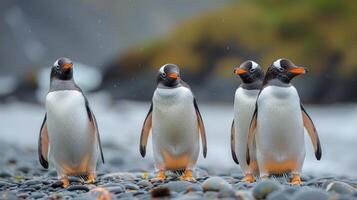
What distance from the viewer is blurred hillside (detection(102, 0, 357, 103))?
65.1 feet

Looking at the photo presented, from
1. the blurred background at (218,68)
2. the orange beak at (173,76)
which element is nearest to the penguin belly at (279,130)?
the orange beak at (173,76)

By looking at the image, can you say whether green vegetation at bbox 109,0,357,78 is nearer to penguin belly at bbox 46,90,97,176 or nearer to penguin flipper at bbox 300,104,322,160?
penguin flipper at bbox 300,104,322,160

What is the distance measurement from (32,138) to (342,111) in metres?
8.30

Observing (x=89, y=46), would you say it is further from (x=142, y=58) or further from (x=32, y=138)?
(x=32, y=138)

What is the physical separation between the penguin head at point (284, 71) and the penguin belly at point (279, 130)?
7 centimetres

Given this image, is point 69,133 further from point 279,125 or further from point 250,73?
point 279,125

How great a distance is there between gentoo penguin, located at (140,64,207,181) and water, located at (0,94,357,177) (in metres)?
2.56

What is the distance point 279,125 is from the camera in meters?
4.25

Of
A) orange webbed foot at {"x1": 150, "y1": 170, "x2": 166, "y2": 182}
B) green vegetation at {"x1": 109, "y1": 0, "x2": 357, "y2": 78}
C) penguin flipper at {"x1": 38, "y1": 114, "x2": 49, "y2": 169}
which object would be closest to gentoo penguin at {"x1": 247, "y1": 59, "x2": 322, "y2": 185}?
orange webbed foot at {"x1": 150, "y1": 170, "x2": 166, "y2": 182}

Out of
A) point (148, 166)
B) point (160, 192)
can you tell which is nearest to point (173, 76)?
point (160, 192)

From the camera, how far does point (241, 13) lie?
24531 millimetres

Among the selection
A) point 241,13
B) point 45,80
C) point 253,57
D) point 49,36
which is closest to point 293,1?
point 241,13

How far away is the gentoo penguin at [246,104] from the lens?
14.8ft

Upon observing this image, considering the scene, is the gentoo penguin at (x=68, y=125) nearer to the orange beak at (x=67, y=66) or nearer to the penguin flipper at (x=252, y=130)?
the orange beak at (x=67, y=66)
